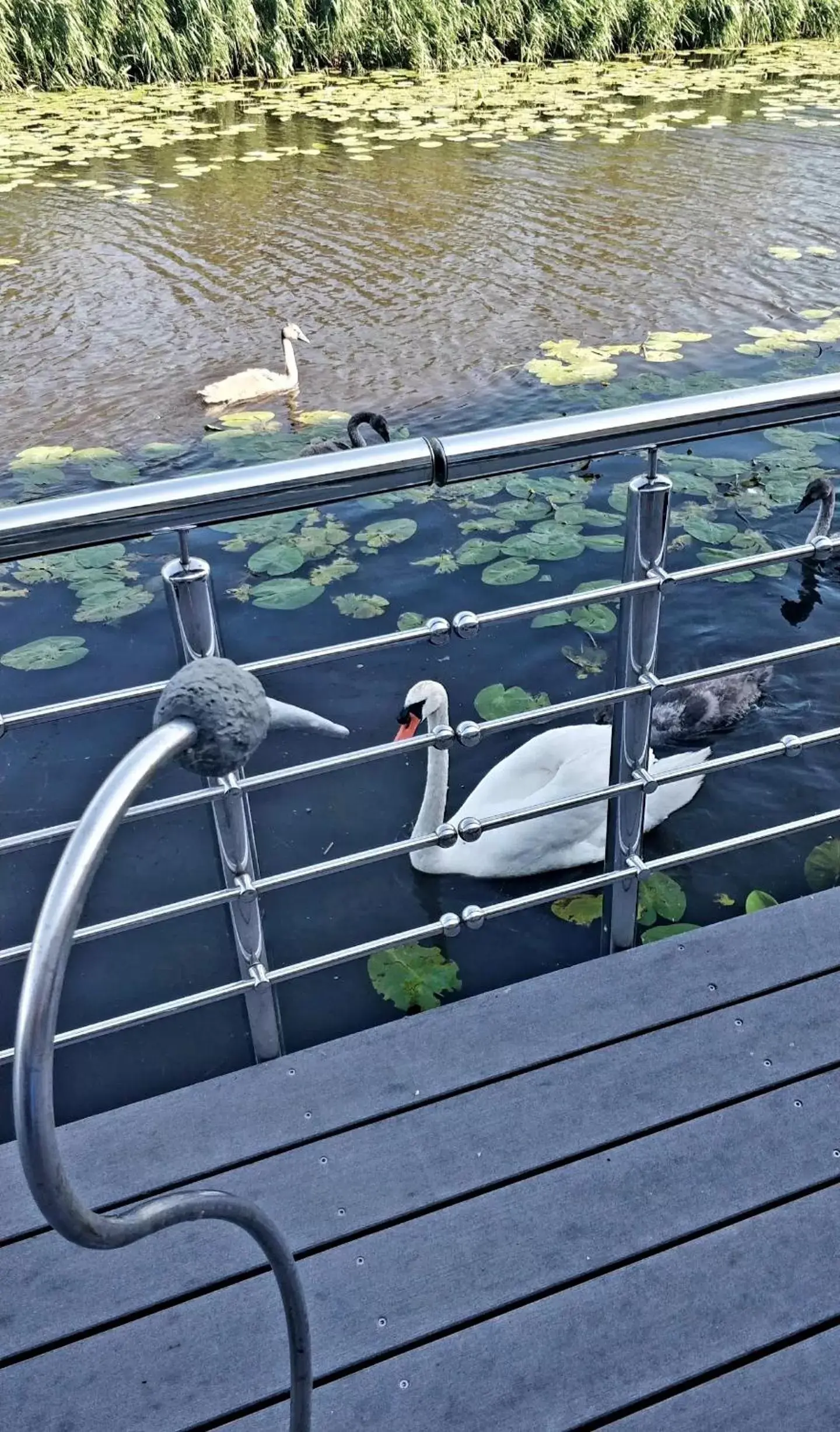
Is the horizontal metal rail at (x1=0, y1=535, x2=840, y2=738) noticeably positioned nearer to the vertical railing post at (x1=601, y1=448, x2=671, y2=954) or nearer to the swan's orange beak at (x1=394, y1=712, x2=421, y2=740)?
the vertical railing post at (x1=601, y1=448, x2=671, y2=954)

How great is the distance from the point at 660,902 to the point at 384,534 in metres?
2.25

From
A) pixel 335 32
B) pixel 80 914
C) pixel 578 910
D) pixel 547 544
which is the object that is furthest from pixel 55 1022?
pixel 335 32

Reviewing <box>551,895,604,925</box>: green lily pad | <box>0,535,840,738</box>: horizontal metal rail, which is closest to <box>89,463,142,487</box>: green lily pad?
<box>551,895,604,925</box>: green lily pad

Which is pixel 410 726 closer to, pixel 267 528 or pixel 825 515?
pixel 267 528

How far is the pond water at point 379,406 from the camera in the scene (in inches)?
121

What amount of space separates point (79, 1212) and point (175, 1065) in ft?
6.57

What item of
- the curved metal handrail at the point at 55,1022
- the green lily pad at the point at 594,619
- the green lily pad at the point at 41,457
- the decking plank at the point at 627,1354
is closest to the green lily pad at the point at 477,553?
the green lily pad at the point at 594,619

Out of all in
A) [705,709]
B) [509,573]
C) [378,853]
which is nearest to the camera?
[378,853]

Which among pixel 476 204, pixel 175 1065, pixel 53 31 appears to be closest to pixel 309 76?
pixel 53 31

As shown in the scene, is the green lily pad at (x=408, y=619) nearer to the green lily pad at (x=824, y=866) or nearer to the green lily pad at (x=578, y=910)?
the green lily pad at (x=578, y=910)

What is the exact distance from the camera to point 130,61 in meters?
12.3

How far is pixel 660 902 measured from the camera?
291 centimetres

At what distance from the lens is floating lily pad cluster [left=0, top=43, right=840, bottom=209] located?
1015 centimetres

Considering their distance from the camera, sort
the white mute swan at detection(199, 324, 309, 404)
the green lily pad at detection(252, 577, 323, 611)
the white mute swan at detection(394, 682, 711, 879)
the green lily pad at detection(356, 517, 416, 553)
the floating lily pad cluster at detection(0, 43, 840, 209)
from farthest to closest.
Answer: the floating lily pad cluster at detection(0, 43, 840, 209) → the white mute swan at detection(199, 324, 309, 404) → the green lily pad at detection(356, 517, 416, 553) → the green lily pad at detection(252, 577, 323, 611) → the white mute swan at detection(394, 682, 711, 879)
